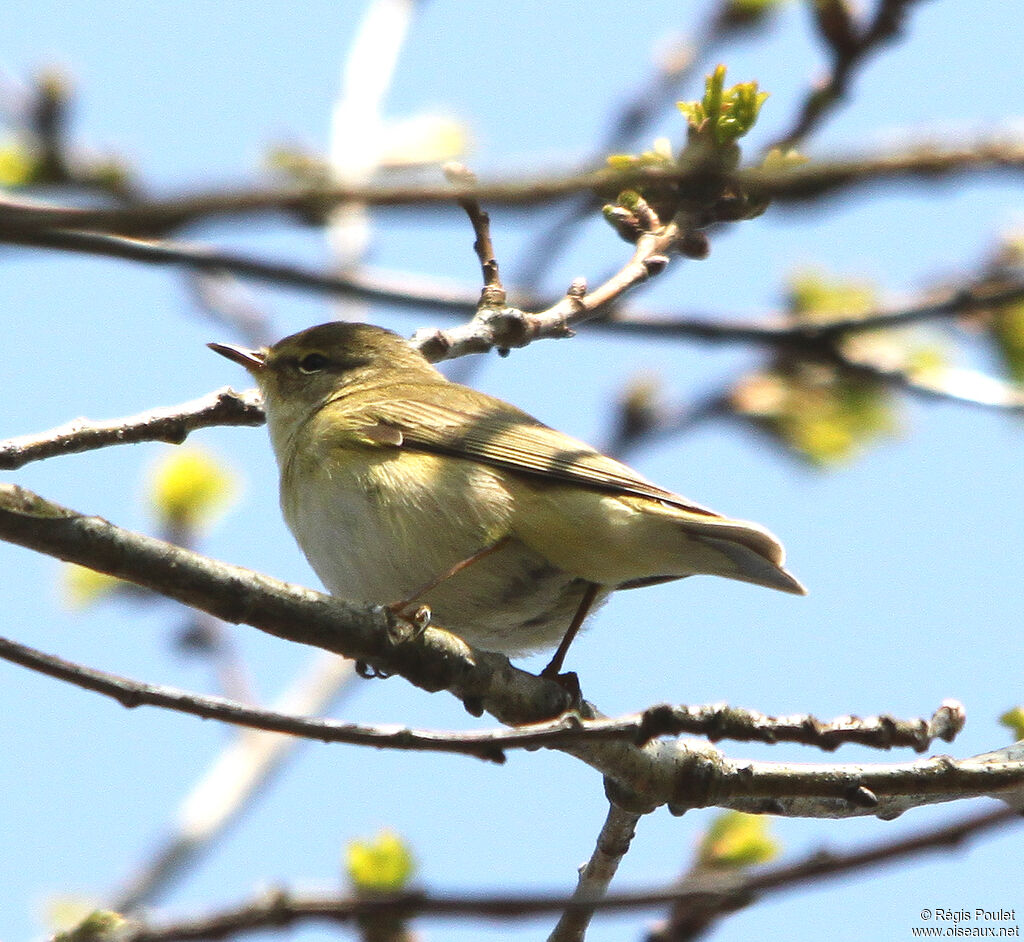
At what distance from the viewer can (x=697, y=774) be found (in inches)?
143

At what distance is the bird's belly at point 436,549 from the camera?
4.80 metres

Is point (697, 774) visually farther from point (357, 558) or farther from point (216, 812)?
point (216, 812)

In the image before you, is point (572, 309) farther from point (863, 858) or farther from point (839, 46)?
point (863, 858)

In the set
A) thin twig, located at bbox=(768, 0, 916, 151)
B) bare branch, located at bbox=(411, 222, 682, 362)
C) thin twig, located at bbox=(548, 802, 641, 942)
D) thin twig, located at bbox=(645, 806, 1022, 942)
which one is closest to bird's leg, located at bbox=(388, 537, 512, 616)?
bare branch, located at bbox=(411, 222, 682, 362)

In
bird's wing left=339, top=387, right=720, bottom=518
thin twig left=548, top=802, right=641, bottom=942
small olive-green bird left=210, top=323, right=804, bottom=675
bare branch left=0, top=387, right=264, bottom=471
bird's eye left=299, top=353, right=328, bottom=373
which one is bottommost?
thin twig left=548, top=802, right=641, bottom=942

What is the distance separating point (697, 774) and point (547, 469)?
1570 millimetres

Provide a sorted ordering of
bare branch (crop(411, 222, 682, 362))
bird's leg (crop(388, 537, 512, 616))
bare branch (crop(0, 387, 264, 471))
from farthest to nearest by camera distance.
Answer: bird's leg (crop(388, 537, 512, 616)) → bare branch (crop(411, 222, 682, 362)) → bare branch (crop(0, 387, 264, 471))

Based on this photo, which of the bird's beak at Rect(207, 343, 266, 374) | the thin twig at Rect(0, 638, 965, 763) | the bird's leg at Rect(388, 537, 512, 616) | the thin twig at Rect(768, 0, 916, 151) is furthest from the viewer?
the bird's beak at Rect(207, 343, 266, 374)

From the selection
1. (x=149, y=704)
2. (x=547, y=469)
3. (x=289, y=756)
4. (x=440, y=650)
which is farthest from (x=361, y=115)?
(x=149, y=704)

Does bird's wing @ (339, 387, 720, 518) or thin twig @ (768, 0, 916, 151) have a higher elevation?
thin twig @ (768, 0, 916, 151)

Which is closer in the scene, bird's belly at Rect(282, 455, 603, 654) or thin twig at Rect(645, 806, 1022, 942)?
thin twig at Rect(645, 806, 1022, 942)

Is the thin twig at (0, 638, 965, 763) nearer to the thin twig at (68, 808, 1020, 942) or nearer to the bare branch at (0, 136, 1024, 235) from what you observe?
the thin twig at (68, 808, 1020, 942)

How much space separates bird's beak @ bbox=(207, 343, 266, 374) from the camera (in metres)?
6.23

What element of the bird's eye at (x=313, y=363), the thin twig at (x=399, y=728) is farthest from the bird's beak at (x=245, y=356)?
the thin twig at (x=399, y=728)
